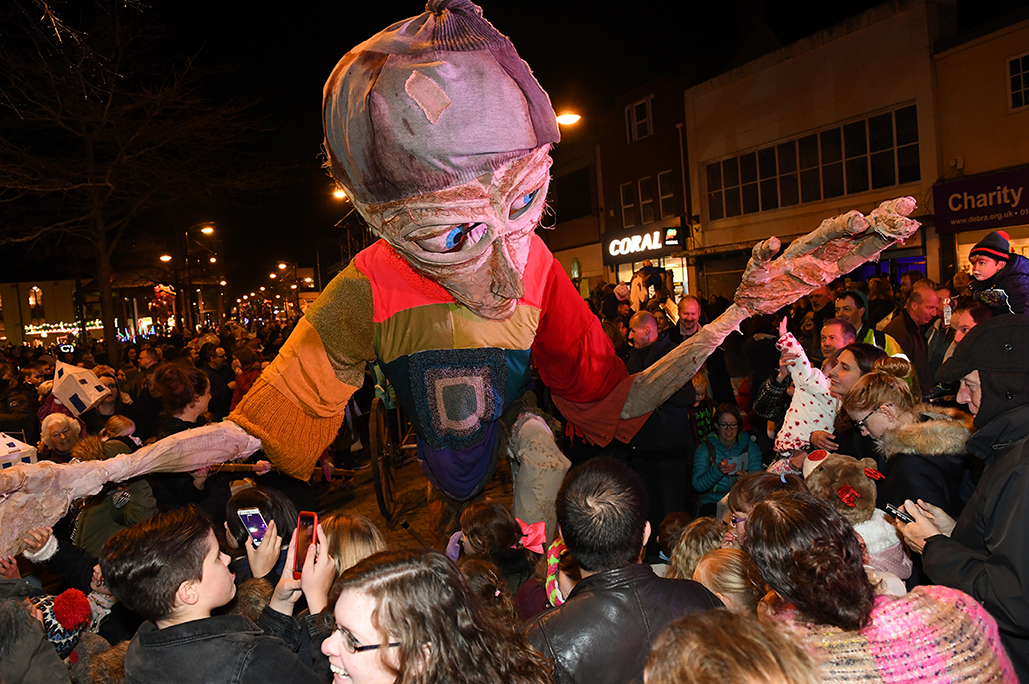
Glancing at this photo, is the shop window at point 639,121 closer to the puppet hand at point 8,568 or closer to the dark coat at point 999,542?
the dark coat at point 999,542

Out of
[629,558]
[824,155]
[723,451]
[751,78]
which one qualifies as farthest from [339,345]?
[751,78]

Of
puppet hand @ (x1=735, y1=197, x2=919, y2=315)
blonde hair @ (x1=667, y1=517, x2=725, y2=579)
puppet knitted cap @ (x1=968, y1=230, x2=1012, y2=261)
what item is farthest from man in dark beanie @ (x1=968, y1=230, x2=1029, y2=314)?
blonde hair @ (x1=667, y1=517, x2=725, y2=579)

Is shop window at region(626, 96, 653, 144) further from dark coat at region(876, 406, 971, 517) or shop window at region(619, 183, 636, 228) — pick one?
dark coat at region(876, 406, 971, 517)

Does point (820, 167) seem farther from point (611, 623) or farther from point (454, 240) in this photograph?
point (611, 623)

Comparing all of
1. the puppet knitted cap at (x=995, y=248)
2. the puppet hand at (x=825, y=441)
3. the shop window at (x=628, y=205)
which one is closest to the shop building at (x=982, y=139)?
the puppet knitted cap at (x=995, y=248)

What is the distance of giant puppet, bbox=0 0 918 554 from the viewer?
201 centimetres

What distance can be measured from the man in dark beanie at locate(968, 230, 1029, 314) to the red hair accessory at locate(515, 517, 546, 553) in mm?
Result: 3389

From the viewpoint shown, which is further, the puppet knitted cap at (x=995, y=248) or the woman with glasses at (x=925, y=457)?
the puppet knitted cap at (x=995, y=248)

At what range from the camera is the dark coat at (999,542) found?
2.04 m

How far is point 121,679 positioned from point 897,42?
49.1 ft

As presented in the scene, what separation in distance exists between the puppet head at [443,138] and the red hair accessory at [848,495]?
1590 millimetres

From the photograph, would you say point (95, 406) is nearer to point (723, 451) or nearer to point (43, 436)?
point (43, 436)

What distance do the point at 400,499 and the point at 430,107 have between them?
6.15 metres

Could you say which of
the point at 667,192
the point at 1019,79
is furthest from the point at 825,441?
the point at 667,192
